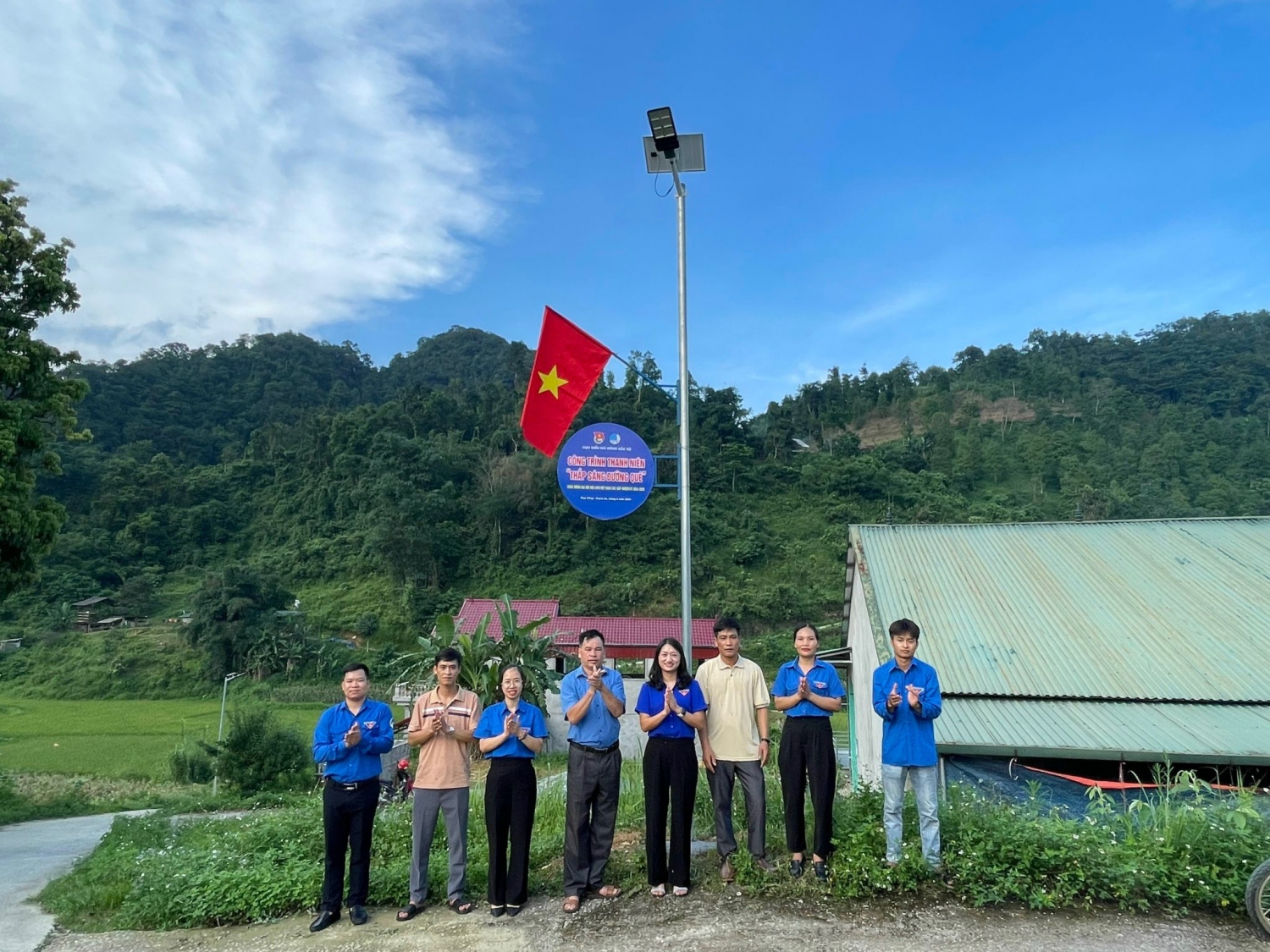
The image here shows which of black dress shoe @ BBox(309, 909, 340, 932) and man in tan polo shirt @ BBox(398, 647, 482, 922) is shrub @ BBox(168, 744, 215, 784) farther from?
man in tan polo shirt @ BBox(398, 647, 482, 922)

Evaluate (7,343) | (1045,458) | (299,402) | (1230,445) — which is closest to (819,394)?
(1045,458)

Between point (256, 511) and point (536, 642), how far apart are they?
50086 millimetres

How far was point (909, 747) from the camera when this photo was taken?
4184 mm

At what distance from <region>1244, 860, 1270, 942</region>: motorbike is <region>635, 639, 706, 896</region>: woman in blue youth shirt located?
8.86 feet

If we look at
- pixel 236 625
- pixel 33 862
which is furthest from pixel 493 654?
pixel 236 625

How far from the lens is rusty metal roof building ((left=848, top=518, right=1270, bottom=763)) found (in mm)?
6555

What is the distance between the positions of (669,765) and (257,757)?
14915 mm

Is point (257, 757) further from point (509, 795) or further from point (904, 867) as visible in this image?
point (904, 867)

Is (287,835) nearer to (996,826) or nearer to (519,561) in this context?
(996,826)

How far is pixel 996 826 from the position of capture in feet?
13.9

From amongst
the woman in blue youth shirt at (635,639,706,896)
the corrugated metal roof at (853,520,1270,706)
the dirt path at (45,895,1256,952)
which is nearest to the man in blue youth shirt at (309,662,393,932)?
the dirt path at (45,895,1256,952)

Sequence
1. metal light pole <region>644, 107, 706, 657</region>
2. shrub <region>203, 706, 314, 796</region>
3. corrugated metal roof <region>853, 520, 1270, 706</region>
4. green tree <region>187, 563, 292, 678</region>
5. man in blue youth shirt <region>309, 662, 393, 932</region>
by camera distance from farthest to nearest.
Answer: green tree <region>187, 563, 292, 678</region> < shrub <region>203, 706, 314, 796</region> < corrugated metal roof <region>853, 520, 1270, 706</region> < metal light pole <region>644, 107, 706, 657</region> < man in blue youth shirt <region>309, 662, 393, 932</region>

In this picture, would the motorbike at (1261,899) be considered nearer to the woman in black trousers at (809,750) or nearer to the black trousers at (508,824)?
the woman in black trousers at (809,750)

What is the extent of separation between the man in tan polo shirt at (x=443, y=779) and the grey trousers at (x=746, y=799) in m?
1.44
